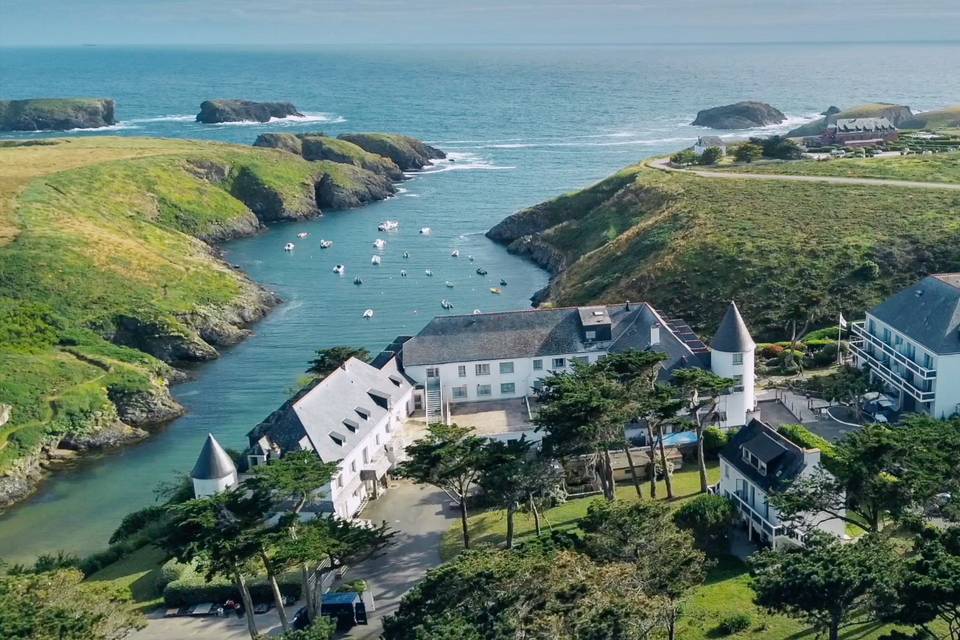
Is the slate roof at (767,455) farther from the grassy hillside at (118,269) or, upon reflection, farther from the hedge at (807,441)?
the grassy hillside at (118,269)

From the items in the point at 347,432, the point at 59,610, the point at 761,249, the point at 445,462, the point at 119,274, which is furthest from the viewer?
the point at 119,274

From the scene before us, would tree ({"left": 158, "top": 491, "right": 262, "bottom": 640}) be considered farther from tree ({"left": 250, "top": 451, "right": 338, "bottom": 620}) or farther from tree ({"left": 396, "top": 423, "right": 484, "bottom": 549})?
tree ({"left": 396, "top": 423, "right": 484, "bottom": 549})

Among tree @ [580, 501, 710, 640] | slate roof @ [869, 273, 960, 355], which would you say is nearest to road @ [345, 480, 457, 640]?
tree @ [580, 501, 710, 640]

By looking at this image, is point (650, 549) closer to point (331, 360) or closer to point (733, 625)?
point (733, 625)

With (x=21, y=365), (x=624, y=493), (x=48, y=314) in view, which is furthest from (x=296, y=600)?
(x=48, y=314)

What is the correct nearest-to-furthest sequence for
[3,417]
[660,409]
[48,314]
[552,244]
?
1. [660,409]
2. [3,417]
3. [48,314]
4. [552,244]

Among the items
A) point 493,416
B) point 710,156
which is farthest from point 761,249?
point 710,156

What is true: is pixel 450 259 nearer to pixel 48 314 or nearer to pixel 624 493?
pixel 48 314
